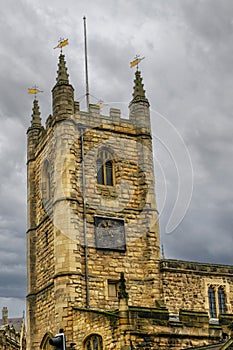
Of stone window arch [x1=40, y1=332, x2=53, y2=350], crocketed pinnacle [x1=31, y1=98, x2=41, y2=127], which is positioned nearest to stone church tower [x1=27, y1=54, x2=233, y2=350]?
stone window arch [x1=40, y1=332, x2=53, y2=350]

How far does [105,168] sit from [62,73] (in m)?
6.03

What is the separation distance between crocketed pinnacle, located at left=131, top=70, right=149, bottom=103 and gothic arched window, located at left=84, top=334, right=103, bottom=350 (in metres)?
15.4

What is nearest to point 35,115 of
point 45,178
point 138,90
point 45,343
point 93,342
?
point 45,178

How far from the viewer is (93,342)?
2867 centimetres

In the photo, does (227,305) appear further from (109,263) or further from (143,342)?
(143,342)

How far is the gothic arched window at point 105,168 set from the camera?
117 ft

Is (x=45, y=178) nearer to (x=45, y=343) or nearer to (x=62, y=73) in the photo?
(x=62, y=73)

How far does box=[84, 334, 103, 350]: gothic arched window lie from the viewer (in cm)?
2806

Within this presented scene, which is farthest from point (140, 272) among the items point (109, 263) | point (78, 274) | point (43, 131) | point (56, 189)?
point (43, 131)

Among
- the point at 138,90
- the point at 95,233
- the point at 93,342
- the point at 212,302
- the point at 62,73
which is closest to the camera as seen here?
the point at 93,342

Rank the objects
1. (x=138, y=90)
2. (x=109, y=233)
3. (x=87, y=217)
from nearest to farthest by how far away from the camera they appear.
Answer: (x=87, y=217) → (x=109, y=233) → (x=138, y=90)

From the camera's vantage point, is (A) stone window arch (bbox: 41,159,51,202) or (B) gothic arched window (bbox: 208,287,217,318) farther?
(A) stone window arch (bbox: 41,159,51,202)

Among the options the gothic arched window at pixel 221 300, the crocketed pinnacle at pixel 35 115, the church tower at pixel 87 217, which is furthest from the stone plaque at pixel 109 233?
the crocketed pinnacle at pixel 35 115

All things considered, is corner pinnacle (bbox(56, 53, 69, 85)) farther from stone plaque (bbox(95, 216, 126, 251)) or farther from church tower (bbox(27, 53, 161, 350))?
stone plaque (bbox(95, 216, 126, 251))
